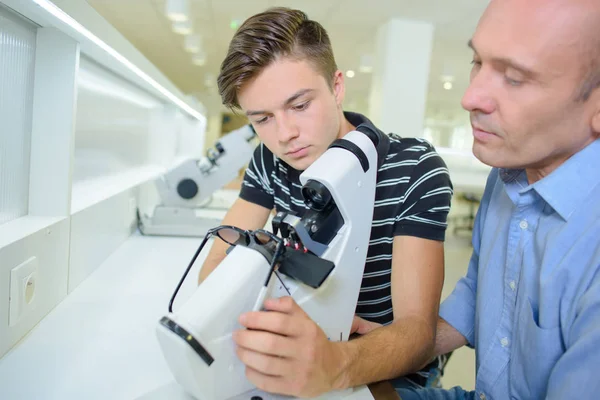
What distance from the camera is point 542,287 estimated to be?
774 millimetres

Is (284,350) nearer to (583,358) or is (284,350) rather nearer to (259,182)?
(583,358)

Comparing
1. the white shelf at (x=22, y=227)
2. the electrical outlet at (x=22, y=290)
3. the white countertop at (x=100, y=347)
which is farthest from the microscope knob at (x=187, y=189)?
the electrical outlet at (x=22, y=290)

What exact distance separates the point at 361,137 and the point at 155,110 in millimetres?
3441

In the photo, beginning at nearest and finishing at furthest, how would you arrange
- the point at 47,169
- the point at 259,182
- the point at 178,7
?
1. the point at 47,169
2. the point at 259,182
3. the point at 178,7

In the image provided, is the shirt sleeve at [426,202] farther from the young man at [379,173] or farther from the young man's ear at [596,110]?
the young man's ear at [596,110]

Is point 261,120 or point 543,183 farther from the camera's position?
point 261,120

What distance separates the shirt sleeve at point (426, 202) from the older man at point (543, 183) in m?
0.17

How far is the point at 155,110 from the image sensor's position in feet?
12.8

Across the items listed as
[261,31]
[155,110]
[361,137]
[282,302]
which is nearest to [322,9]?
[155,110]

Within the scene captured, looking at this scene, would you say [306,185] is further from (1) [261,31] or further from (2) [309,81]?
(1) [261,31]

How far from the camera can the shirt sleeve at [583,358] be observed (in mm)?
615

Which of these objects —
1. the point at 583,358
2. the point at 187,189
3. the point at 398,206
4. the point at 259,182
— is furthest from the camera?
the point at 187,189

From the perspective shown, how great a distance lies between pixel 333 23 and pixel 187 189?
13.4 ft

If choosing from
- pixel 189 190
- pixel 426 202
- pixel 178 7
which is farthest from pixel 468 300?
pixel 178 7
